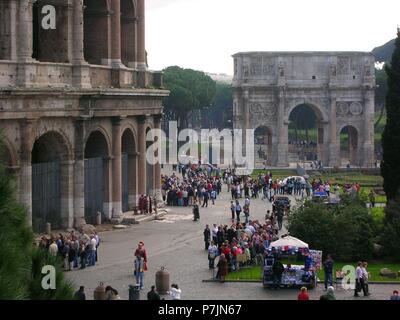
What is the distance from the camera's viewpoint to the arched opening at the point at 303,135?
105312 mm

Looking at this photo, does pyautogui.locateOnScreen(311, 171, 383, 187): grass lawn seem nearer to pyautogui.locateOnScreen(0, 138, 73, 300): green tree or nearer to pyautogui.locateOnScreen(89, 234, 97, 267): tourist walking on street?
pyautogui.locateOnScreen(89, 234, 97, 267): tourist walking on street

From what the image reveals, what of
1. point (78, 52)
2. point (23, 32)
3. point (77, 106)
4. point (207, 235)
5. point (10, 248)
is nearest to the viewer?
point (10, 248)

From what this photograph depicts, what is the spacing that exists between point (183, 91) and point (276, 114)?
30758mm

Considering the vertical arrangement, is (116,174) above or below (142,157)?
below

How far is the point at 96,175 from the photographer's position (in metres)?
44.9

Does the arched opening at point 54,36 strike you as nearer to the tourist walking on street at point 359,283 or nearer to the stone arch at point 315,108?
the tourist walking on street at point 359,283

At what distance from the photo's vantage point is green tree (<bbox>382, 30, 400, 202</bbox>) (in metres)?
38.9

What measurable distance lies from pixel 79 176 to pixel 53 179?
4.98 ft

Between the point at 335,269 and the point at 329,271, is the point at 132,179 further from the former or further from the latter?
the point at 329,271

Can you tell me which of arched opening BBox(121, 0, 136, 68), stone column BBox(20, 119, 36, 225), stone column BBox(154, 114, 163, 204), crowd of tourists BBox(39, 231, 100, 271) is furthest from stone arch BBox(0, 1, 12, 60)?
stone column BBox(154, 114, 163, 204)

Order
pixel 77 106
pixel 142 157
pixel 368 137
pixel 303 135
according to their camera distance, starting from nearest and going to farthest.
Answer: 1. pixel 77 106
2. pixel 142 157
3. pixel 368 137
4. pixel 303 135

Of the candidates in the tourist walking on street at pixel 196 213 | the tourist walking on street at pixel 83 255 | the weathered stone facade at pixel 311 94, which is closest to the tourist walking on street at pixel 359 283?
the tourist walking on street at pixel 83 255

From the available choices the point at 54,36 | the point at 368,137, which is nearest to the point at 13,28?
the point at 54,36

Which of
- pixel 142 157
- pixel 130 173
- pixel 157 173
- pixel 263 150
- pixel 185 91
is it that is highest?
pixel 185 91
